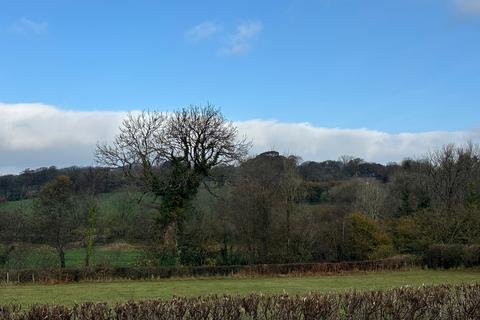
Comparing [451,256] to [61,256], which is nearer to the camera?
[451,256]

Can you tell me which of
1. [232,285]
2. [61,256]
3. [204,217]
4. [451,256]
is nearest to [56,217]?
[61,256]

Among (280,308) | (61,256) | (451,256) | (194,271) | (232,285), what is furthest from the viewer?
(61,256)

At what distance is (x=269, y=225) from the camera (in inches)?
1526

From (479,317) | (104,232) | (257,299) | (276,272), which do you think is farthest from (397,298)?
(104,232)

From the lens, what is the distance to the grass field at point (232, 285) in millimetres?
23194

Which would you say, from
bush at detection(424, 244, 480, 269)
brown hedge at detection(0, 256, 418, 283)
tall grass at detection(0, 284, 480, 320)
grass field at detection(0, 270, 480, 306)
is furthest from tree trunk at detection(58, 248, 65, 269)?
tall grass at detection(0, 284, 480, 320)

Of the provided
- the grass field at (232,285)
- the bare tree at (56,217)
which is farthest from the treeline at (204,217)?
the grass field at (232,285)

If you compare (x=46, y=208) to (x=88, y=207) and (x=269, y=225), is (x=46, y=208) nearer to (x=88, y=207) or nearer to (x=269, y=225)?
(x=88, y=207)

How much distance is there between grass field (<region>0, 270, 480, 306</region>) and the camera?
23.2m

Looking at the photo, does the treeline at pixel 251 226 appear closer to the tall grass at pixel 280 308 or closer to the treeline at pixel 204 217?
the treeline at pixel 204 217

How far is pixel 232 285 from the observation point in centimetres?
2748

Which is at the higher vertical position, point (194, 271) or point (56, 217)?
point (56, 217)

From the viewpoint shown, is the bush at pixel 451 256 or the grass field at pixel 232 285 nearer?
the grass field at pixel 232 285

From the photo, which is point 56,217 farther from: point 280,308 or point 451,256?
point 280,308
